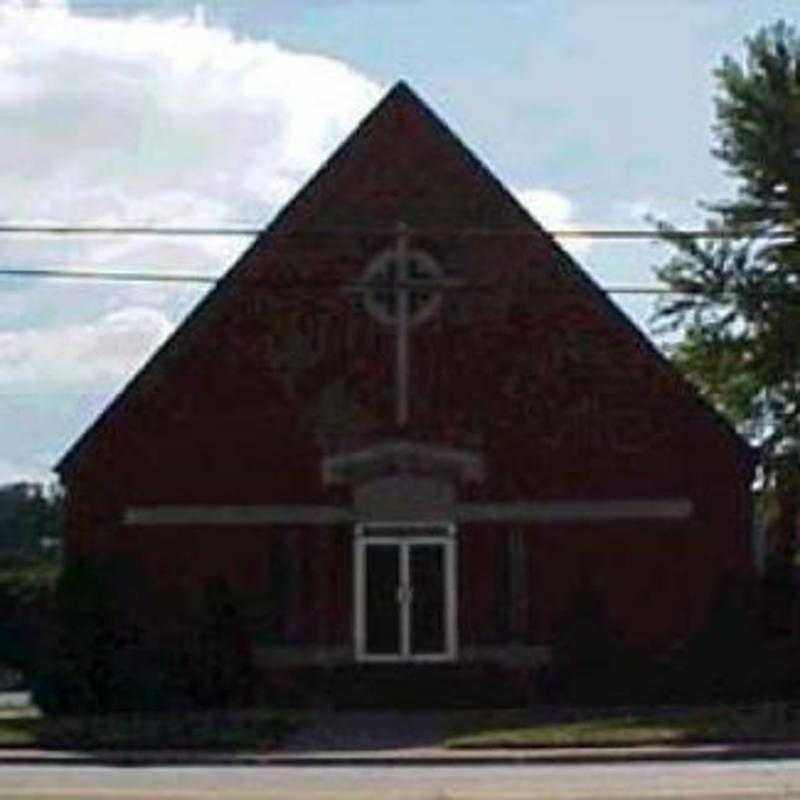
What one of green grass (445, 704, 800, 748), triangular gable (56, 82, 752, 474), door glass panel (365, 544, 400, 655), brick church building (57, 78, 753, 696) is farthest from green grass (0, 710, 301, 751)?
triangular gable (56, 82, 752, 474)

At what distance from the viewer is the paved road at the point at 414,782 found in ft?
71.6

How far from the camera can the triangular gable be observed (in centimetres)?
4172

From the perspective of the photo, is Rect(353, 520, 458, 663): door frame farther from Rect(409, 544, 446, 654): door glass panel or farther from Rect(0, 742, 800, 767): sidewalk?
Rect(0, 742, 800, 767): sidewalk

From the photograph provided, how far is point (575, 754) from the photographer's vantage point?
94.7 feet

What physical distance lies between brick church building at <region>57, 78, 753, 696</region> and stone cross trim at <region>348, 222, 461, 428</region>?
1.5 inches

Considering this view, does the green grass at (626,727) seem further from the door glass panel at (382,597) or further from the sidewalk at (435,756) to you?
the door glass panel at (382,597)

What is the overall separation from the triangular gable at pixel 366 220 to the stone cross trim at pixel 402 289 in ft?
1.88

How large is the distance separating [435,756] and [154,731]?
536 cm

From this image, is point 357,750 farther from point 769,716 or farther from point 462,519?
point 462,519

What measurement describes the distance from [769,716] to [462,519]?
8.83 m

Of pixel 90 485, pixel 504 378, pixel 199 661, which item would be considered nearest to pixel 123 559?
pixel 90 485

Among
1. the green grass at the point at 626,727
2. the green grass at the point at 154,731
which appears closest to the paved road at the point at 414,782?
the green grass at the point at 626,727

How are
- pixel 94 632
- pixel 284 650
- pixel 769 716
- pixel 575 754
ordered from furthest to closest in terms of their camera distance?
pixel 284 650 → pixel 94 632 → pixel 769 716 → pixel 575 754

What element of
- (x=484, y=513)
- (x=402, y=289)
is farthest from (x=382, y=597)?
(x=402, y=289)
